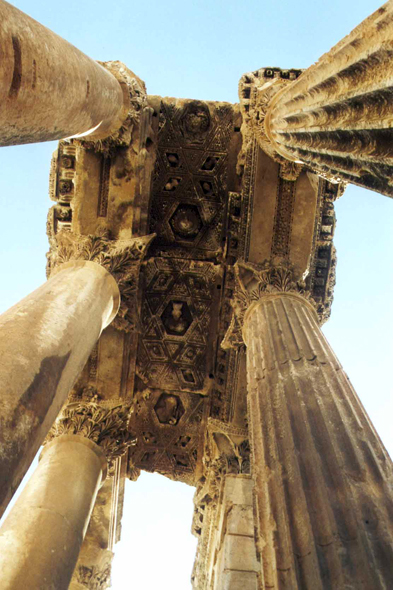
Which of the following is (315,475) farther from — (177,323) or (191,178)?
(191,178)

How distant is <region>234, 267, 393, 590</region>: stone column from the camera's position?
3.80 m

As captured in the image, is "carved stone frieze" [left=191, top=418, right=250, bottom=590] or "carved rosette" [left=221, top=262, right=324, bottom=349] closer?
"carved rosette" [left=221, top=262, right=324, bottom=349]

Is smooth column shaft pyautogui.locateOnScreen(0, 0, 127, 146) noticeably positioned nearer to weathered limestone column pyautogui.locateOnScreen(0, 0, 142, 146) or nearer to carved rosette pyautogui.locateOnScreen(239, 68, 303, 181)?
weathered limestone column pyautogui.locateOnScreen(0, 0, 142, 146)

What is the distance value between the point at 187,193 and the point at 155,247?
1.47 meters

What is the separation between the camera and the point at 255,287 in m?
9.78

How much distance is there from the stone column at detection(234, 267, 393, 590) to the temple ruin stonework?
2 cm

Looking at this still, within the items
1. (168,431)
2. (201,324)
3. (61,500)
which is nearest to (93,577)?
(168,431)

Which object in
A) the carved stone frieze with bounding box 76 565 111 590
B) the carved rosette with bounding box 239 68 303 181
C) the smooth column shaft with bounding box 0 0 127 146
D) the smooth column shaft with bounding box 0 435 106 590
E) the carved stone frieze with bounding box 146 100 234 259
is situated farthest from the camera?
the carved stone frieze with bounding box 146 100 234 259

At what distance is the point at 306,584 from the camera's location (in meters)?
3.70

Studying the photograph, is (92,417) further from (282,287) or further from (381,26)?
(381,26)

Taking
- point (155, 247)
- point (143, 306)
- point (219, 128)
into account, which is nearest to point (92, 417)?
point (143, 306)

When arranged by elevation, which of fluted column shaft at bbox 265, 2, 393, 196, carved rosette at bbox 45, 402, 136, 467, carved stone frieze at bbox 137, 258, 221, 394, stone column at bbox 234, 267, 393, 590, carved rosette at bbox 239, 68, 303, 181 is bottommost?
stone column at bbox 234, 267, 393, 590

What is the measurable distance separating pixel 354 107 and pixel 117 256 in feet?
19.7

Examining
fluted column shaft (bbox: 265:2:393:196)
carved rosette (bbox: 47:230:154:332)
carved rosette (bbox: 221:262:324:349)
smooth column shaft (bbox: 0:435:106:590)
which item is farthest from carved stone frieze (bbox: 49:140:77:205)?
fluted column shaft (bbox: 265:2:393:196)
